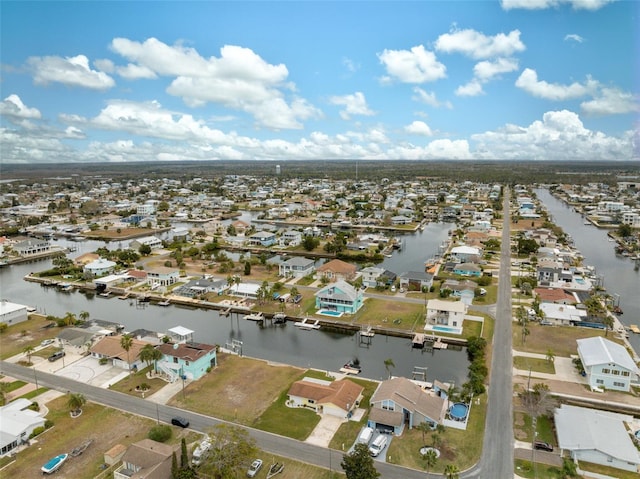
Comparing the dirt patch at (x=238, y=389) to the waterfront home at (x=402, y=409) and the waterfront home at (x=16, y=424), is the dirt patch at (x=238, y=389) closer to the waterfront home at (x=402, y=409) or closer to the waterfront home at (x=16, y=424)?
the waterfront home at (x=402, y=409)

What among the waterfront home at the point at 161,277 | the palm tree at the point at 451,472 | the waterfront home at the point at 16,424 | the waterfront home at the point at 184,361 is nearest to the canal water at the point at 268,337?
the waterfront home at the point at 161,277

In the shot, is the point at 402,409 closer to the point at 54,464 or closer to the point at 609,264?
the point at 54,464

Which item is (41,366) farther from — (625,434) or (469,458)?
(625,434)

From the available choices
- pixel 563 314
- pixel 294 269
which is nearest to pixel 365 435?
pixel 563 314

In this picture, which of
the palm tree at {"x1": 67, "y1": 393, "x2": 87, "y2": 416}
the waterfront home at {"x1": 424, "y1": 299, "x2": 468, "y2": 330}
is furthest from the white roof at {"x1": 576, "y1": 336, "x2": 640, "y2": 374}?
the palm tree at {"x1": 67, "y1": 393, "x2": 87, "y2": 416}

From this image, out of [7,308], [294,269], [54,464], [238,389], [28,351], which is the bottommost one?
[238,389]

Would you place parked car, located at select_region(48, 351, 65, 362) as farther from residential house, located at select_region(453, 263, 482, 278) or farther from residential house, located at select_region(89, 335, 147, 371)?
residential house, located at select_region(453, 263, 482, 278)

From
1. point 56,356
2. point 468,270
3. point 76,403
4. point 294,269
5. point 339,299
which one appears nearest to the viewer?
point 76,403
